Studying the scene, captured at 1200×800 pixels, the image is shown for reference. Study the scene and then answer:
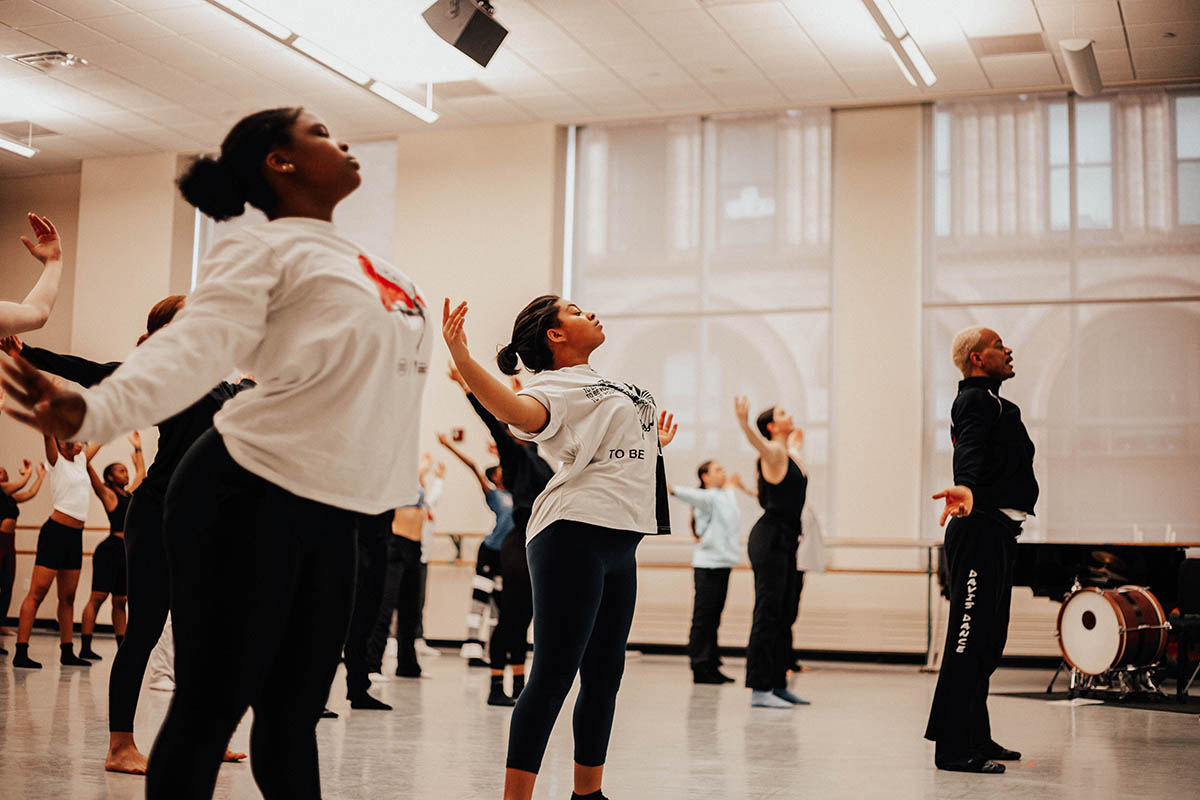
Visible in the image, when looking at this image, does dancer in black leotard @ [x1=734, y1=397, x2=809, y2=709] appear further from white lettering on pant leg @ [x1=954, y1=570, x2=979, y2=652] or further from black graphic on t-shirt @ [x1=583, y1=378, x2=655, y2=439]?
black graphic on t-shirt @ [x1=583, y1=378, x2=655, y2=439]

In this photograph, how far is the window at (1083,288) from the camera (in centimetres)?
977

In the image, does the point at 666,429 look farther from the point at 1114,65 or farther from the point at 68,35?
the point at 68,35

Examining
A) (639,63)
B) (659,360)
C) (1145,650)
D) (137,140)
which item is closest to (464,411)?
(659,360)

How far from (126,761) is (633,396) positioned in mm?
→ 2039

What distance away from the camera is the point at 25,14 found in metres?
8.88

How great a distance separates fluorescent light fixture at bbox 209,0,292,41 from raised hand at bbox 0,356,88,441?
636 centimetres

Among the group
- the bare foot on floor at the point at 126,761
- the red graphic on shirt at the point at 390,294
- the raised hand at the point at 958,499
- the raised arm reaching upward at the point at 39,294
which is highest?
the raised arm reaching upward at the point at 39,294

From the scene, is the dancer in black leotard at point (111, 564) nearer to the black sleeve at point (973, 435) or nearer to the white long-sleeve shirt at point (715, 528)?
the white long-sleeve shirt at point (715, 528)

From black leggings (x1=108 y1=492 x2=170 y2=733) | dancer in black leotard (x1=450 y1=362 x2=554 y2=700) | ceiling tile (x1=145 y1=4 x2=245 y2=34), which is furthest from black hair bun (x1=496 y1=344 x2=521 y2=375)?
ceiling tile (x1=145 y1=4 x2=245 y2=34)

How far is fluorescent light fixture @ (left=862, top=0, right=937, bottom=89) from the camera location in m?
7.56

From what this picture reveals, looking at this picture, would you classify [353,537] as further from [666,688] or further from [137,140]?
[137,140]

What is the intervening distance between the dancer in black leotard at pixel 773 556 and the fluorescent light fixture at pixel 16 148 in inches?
311

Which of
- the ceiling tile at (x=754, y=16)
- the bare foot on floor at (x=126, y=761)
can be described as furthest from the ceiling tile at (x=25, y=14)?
the bare foot on floor at (x=126, y=761)

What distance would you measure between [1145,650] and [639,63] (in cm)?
580
